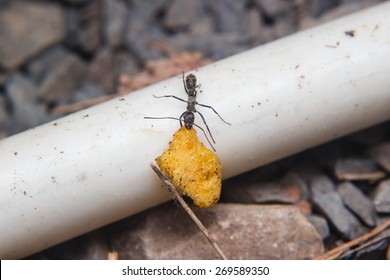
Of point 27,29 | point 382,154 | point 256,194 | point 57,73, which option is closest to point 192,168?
point 256,194

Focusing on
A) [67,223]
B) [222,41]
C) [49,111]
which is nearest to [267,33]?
[222,41]

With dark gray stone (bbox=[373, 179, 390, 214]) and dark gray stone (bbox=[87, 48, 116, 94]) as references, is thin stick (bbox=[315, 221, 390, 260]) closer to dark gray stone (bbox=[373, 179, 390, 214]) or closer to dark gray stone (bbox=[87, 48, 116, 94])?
dark gray stone (bbox=[373, 179, 390, 214])

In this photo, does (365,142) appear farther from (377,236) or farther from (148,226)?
(148,226)

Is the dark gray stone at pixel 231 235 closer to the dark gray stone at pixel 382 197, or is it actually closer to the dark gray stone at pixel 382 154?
the dark gray stone at pixel 382 197

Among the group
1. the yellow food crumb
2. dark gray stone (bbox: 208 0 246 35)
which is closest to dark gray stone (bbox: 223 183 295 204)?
the yellow food crumb

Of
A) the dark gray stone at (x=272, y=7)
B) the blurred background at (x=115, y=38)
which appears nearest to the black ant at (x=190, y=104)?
the blurred background at (x=115, y=38)
